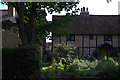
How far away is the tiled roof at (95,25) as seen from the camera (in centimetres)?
2602

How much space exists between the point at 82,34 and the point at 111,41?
15.3ft

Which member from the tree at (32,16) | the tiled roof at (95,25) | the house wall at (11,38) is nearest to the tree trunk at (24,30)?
the tree at (32,16)

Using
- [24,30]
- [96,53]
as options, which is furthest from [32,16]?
[96,53]

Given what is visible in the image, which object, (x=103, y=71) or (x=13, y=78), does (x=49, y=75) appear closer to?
(x=13, y=78)

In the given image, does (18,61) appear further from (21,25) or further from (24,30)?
(24,30)

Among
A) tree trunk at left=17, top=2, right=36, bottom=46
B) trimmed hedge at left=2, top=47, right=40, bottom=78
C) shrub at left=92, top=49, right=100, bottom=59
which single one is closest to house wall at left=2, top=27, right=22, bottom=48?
shrub at left=92, top=49, right=100, bottom=59

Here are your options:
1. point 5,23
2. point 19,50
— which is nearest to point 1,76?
point 19,50

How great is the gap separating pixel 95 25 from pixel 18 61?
21715mm

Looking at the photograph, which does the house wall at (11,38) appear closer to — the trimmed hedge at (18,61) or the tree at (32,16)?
the tree at (32,16)

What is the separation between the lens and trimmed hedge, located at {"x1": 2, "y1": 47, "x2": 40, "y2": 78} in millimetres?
7316

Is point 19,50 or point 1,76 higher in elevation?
point 19,50

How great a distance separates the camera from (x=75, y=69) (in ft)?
36.6

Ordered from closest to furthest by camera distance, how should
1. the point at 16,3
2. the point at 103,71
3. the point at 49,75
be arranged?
1. the point at 49,75
2. the point at 103,71
3. the point at 16,3

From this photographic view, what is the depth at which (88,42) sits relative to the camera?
24.9 metres
